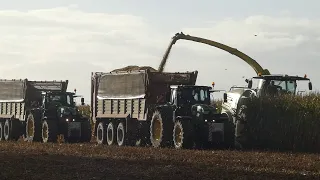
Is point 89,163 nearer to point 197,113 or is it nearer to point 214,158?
point 214,158

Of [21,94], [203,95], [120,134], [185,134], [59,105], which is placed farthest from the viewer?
[21,94]

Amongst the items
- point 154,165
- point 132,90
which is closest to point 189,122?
point 132,90

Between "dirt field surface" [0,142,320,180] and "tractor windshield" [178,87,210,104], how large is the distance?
3688 millimetres

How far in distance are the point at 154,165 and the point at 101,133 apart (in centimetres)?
1424

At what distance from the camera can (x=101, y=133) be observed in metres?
31.2

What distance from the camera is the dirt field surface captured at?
49.2 ft

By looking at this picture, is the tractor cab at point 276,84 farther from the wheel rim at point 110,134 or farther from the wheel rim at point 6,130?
the wheel rim at point 6,130

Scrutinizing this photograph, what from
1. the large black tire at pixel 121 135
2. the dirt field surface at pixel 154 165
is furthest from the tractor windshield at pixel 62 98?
the dirt field surface at pixel 154 165

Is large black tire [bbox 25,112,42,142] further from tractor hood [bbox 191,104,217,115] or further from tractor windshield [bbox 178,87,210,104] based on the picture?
tractor hood [bbox 191,104,217,115]

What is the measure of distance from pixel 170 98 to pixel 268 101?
156 inches

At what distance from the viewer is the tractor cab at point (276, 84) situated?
25281 mm

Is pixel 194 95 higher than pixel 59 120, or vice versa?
pixel 194 95

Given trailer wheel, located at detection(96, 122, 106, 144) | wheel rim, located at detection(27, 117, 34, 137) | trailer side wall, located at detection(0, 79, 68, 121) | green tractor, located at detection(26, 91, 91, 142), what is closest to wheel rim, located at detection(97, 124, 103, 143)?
trailer wheel, located at detection(96, 122, 106, 144)

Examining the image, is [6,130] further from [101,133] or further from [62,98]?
[101,133]
